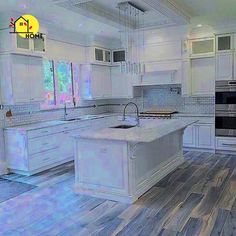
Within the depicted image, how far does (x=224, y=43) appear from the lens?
6012 mm

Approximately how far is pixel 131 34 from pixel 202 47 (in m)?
1.78

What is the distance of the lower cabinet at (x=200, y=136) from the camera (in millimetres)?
6258

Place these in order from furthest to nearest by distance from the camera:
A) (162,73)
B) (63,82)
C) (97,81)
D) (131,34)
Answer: (97,81), (131,34), (162,73), (63,82)

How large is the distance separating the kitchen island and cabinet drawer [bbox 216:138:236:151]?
2.30 metres

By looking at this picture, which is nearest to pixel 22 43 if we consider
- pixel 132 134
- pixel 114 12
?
pixel 114 12

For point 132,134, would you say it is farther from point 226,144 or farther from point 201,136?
point 226,144

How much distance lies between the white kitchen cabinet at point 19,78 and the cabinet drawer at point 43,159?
3.39 feet

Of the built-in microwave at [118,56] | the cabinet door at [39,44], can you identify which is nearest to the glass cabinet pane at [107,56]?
the built-in microwave at [118,56]

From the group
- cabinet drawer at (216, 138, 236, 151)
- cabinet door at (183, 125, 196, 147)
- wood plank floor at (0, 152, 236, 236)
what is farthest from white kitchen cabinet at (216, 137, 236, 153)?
wood plank floor at (0, 152, 236, 236)

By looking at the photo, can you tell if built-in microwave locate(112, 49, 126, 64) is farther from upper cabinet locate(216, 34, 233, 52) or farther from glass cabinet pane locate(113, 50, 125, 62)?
upper cabinet locate(216, 34, 233, 52)

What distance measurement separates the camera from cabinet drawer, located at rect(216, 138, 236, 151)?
19.9ft

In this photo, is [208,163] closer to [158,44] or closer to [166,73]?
[166,73]

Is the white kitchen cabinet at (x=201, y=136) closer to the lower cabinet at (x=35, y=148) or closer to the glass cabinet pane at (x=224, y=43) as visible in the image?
the glass cabinet pane at (x=224, y=43)

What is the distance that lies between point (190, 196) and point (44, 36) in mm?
3957
